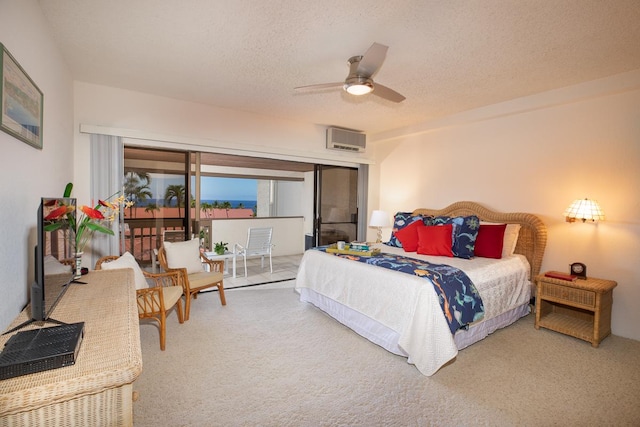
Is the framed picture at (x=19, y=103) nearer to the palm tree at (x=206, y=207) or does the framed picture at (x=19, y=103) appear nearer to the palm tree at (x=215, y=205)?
the palm tree at (x=206, y=207)

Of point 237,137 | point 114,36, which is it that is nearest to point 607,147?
point 237,137

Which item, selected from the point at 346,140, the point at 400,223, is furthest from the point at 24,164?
the point at 346,140

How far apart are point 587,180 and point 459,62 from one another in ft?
6.55

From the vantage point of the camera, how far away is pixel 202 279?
345 cm

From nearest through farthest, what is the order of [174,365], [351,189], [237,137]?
[174,365] < [237,137] < [351,189]

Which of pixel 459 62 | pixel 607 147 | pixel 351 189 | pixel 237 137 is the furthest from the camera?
pixel 351 189

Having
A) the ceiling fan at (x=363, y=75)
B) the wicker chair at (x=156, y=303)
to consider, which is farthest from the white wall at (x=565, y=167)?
the wicker chair at (x=156, y=303)

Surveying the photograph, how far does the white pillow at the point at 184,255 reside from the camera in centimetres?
347

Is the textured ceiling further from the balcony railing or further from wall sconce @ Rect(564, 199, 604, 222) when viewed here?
the balcony railing

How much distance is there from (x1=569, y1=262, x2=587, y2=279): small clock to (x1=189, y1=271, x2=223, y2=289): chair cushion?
12.9ft

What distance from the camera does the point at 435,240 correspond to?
3.58 m

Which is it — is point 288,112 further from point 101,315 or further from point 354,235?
point 101,315

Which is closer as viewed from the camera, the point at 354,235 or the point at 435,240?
the point at 435,240

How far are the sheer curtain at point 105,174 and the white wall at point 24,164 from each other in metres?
0.87
